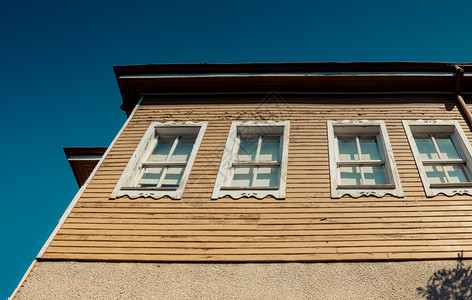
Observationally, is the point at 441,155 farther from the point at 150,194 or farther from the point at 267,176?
the point at 150,194

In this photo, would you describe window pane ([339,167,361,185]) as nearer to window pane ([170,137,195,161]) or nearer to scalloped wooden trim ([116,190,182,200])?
scalloped wooden trim ([116,190,182,200])

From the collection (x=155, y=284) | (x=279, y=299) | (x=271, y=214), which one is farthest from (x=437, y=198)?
(x=155, y=284)

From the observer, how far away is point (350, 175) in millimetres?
6484

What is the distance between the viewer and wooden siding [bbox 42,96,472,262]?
4996mm

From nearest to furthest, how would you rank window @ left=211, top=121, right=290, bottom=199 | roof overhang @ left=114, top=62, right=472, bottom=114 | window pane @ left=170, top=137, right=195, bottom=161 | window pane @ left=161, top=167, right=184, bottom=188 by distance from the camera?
window @ left=211, top=121, right=290, bottom=199 < window pane @ left=161, top=167, right=184, bottom=188 < window pane @ left=170, top=137, right=195, bottom=161 < roof overhang @ left=114, top=62, right=472, bottom=114

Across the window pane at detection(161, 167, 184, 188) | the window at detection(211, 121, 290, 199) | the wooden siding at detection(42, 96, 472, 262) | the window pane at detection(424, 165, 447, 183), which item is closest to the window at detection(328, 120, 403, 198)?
the wooden siding at detection(42, 96, 472, 262)

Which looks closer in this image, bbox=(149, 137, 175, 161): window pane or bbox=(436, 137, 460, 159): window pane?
bbox=(436, 137, 460, 159): window pane

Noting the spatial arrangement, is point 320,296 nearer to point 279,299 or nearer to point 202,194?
point 279,299

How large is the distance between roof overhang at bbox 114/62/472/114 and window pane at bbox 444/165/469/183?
2.51 meters

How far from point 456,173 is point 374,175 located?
1.56 metres

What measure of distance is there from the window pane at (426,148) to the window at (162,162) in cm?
467

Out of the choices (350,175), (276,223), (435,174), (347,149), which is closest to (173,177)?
(276,223)

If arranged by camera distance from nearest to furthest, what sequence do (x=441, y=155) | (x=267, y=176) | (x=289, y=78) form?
1. (x=267, y=176)
2. (x=441, y=155)
3. (x=289, y=78)

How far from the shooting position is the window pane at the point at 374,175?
631 cm
